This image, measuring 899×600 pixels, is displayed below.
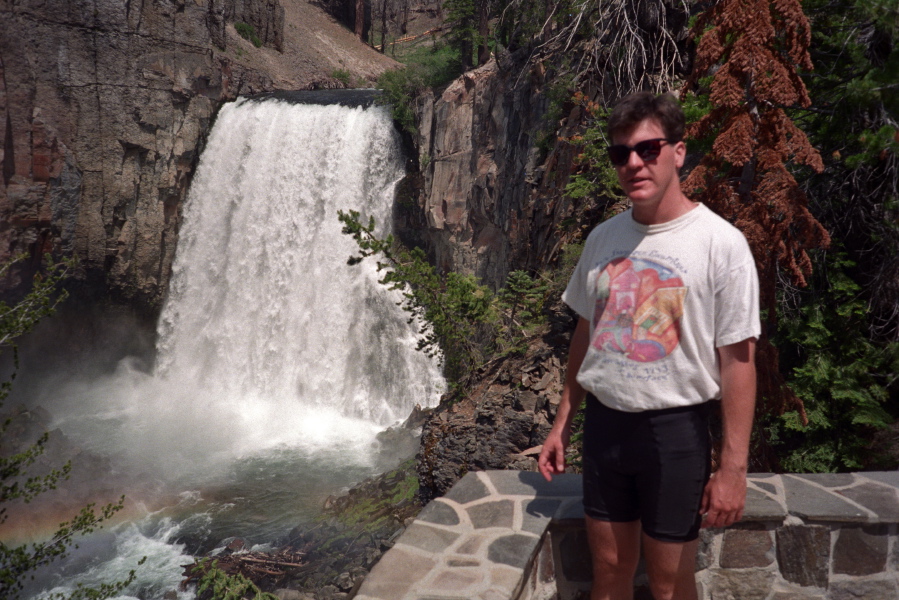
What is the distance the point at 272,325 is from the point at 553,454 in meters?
13.0

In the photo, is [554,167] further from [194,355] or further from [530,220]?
[194,355]

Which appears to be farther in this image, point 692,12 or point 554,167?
point 554,167

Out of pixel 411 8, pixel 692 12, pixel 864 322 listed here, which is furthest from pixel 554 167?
pixel 411 8

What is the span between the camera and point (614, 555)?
2.07 metres

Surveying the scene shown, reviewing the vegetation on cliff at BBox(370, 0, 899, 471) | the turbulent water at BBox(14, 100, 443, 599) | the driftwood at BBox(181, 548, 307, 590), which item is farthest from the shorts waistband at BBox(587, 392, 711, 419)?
the turbulent water at BBox(14, 100, 443, 599)

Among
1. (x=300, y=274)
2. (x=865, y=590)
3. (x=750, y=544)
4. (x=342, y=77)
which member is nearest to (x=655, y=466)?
(x=750, y=544)

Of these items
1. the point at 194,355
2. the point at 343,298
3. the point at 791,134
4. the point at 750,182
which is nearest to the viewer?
the point at 791,134

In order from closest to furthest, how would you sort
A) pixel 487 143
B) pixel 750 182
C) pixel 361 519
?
pixel 750 182, pixel 361 519, pixel 487 143

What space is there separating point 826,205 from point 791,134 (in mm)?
1442

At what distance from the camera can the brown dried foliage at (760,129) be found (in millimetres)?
3195

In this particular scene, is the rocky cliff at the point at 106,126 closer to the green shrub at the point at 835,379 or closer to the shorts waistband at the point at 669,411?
the green shrub at the point at 835,379

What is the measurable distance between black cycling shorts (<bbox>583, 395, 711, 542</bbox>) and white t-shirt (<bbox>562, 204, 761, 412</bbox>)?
0.22 feet

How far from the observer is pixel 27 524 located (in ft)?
30.8

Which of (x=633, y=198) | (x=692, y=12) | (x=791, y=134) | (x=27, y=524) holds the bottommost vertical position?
(x=27, y=524)
